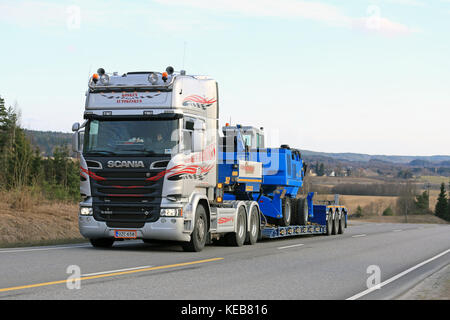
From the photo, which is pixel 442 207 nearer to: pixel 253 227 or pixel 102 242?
pixel 253 227

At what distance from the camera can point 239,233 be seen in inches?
747

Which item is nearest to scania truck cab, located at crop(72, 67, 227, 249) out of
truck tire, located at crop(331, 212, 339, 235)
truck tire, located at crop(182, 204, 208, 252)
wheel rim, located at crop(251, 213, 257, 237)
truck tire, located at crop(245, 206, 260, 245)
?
truck tire, located at crop(182, 204, 208, 252)

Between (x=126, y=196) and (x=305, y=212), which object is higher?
(x=126, y=196)

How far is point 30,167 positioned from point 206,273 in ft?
47.9

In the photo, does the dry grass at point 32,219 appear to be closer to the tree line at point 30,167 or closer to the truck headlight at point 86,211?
the tree line at point 30,167

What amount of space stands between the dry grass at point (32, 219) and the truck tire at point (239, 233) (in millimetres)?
6319

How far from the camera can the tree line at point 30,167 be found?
2411cm

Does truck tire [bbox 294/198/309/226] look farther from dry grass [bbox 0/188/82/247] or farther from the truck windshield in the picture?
the truck windshield

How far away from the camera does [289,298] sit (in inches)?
356

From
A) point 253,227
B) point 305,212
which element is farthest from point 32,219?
point 305,212

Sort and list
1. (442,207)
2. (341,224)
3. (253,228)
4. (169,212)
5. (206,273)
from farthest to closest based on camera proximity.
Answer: (442,207)
(341,224)
(253,228)
(169,212)
(206,273)

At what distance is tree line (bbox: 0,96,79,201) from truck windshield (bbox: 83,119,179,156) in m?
8.99
